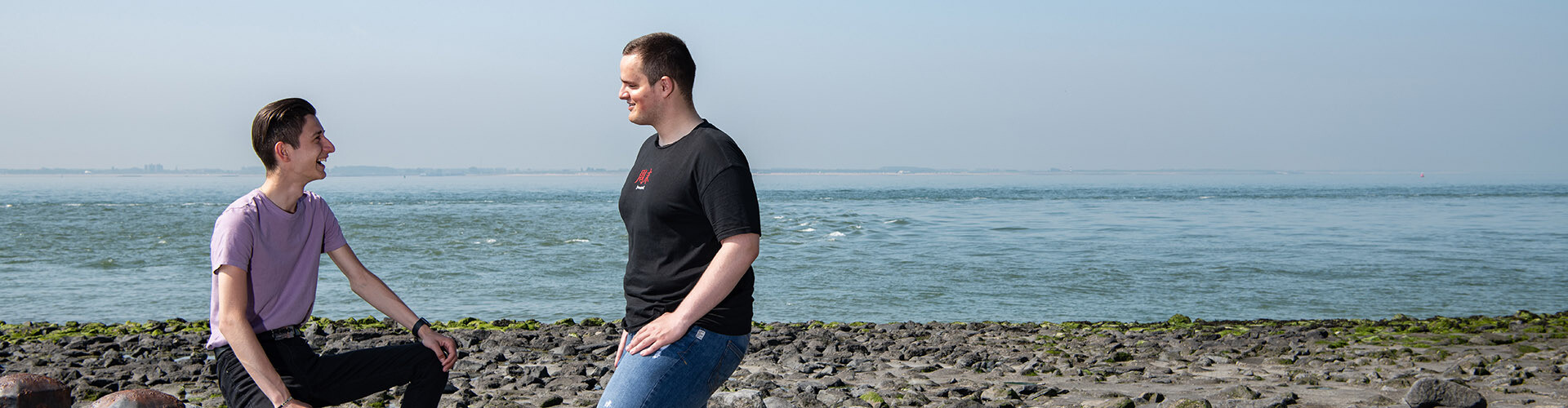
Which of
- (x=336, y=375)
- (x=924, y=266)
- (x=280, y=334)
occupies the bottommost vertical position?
(x=924, y=266)

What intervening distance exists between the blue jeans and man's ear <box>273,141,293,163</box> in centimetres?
139

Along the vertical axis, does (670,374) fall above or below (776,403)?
above

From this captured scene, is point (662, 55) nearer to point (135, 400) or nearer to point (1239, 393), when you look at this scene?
point (135, 400)

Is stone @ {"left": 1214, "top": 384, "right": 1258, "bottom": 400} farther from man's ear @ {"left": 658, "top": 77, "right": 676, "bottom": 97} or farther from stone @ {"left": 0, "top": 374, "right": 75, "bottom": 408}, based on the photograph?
stone @ {"left": 0, "top": 374, "right": 75, "bottom": 408}

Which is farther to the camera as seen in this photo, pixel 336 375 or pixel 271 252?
pixel 336 375

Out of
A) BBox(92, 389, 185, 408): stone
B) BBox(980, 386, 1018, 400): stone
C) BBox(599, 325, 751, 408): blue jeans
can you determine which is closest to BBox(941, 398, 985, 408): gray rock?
BBox(980, 386, 1018, 400): stone

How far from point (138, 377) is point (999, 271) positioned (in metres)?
17.1

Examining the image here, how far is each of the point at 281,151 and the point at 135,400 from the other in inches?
49.7

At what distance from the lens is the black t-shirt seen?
3.05 meters

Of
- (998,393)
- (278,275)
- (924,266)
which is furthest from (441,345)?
(924,266)

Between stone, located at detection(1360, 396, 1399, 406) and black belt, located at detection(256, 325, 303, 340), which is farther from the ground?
black belt, located at detection(256, 325, 303, 340)

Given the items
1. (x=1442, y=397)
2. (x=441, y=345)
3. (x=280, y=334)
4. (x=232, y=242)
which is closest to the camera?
(x=232, y=242)

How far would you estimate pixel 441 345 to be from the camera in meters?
4.32

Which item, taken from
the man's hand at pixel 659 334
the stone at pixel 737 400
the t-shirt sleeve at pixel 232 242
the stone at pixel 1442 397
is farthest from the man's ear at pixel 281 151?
the stone at pixel 1442 397
